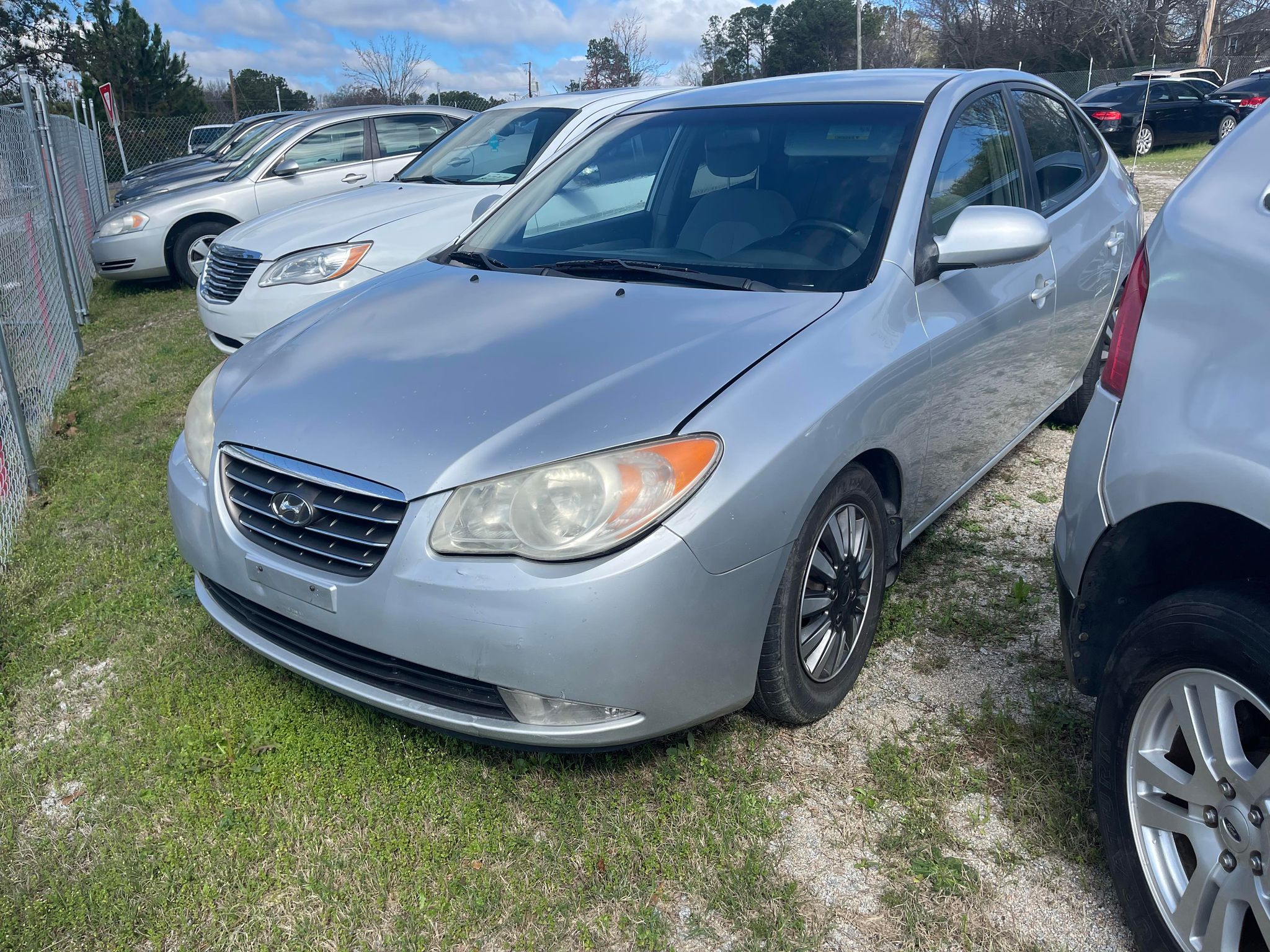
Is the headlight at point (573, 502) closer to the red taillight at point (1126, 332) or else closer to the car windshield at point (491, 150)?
the red taillight at point (1126, 332)

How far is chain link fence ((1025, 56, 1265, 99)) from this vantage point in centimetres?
3178

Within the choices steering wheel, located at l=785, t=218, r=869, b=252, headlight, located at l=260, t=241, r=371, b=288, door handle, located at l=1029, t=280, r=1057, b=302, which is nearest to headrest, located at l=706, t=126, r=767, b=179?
steering wheel, located at l=785, t=218, r=869, b=252

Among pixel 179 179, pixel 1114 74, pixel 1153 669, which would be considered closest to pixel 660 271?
pixel 1153 669

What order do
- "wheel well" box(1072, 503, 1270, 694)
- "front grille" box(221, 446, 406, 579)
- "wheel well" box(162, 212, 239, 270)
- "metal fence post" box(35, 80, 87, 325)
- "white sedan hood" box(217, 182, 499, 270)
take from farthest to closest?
"wheel well" box(162, 212, 239, 270) → "metal fence post" box(35, 80, 87, 325) → "white sedan hood" box(217, 182, 499, 270) → "front grille" box(221, 446, 406, 579) → "wheel well" box(1072, 503, 1270, 694)

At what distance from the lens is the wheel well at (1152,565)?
184cm

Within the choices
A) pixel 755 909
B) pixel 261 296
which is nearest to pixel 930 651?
pixel 755 909

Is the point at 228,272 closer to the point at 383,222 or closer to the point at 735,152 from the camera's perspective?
the point at 383,222

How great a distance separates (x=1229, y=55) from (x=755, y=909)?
52.0m

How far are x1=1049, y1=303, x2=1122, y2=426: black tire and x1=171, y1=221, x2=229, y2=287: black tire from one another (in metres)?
8.66

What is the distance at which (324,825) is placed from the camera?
8.06 feet

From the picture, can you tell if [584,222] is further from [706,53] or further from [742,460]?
[706,53]

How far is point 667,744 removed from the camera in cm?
269

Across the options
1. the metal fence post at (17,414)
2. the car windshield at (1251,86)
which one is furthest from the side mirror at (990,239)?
the car windshield at (1251,86)

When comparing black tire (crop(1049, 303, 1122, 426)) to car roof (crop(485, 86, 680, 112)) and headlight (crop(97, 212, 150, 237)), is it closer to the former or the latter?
car roof (crop(485, 86, 680, 112))
